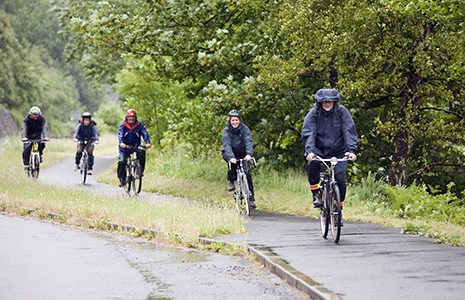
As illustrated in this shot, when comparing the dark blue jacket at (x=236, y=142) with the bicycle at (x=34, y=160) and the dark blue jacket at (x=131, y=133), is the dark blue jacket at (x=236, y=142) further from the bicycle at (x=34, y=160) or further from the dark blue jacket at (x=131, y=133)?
the bicycle at (x=34, y=160)

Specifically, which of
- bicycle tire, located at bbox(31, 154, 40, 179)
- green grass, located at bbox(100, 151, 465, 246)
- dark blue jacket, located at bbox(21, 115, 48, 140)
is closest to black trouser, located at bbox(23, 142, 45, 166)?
bicycle tire, located at bbox(31, 154, 40, 179)

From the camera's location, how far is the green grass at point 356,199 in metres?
16.5

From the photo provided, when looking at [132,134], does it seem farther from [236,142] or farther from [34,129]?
[236,142]

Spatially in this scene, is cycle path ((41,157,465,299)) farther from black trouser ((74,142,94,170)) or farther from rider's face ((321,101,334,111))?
black trouser ((74,142,94,170))

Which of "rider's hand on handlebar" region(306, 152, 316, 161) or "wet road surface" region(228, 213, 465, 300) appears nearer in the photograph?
"wet road surface" region(228, 213, 465, 300)

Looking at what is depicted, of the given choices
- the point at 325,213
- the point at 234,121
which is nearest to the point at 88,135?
the point at 234,121

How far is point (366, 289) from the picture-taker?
30.5ft

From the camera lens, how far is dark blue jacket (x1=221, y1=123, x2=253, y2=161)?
1825 cm

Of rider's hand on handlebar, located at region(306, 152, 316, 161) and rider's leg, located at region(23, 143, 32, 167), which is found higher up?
rider's hand on handlebar, located at region(306, 152, 316, 161)

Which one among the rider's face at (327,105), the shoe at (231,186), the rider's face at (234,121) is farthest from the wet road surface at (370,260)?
the rider's face at (234,121)

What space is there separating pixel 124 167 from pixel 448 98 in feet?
24.4

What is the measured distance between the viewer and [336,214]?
1322cm

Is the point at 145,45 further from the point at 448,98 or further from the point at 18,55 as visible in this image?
the point at 18,55

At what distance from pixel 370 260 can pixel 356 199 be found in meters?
8.93
